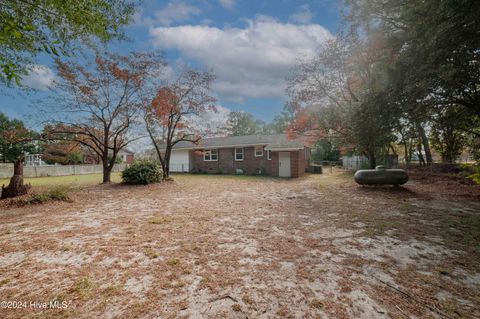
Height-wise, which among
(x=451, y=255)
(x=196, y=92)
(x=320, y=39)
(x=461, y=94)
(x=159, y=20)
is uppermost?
(x=320, y=39)

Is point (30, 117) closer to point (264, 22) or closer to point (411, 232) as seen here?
point (264, 22)

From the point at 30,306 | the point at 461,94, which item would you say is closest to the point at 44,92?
the point at 30,306

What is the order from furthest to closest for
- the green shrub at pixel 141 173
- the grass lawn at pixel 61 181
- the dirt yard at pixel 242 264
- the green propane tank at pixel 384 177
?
the grass lawn at pixel 61 181 → the green shrub at pixel 141 173 → the green propane tank at pixel 384 177 → the dirt yard at pixel 242 264

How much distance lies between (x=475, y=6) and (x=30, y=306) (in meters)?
8.62

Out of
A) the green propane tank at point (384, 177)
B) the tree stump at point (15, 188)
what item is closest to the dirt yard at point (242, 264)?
the tree stump at point (15, 188)

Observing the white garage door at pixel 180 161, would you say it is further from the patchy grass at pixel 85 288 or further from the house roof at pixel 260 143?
the patchy grass at pixel 85 288

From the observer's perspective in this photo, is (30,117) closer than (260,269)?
No

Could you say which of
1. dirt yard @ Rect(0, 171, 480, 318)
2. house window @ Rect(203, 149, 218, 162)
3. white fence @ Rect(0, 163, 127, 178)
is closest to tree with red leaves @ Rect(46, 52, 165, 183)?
dirt yard @ Rect(0, 171, 480, 318)

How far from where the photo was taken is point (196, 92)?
13914 millimetres

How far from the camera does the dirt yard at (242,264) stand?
89.4 inches

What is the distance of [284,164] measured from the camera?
18094mm

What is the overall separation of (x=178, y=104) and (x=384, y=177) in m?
12.4

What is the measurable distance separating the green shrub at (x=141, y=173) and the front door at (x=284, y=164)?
1021 cm

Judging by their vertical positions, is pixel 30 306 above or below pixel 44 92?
below
